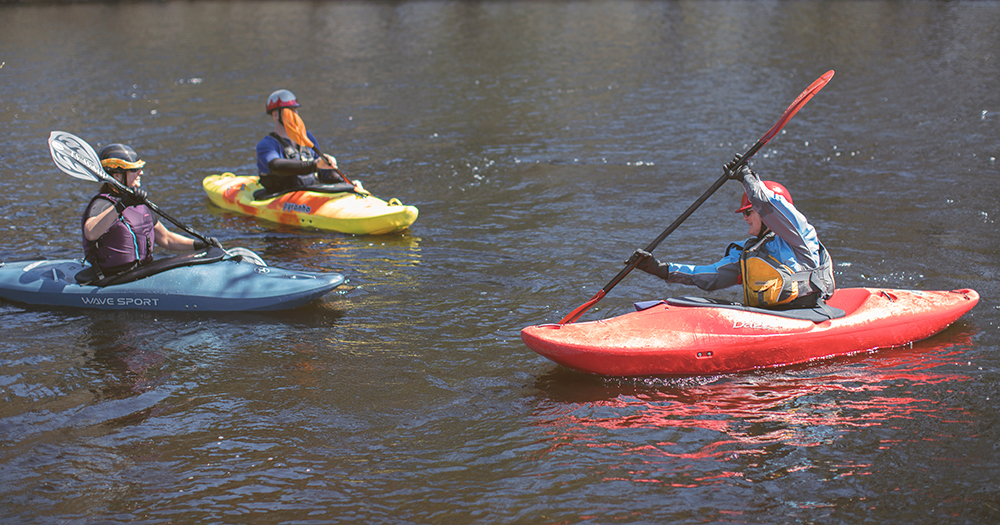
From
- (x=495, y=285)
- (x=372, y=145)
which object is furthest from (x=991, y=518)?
(x=372, y=145)

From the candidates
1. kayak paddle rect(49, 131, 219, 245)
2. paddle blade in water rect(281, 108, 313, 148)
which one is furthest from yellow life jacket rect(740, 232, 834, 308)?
paddle blade in water rect(281, 108, 313, 148)

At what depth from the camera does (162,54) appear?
21.6m

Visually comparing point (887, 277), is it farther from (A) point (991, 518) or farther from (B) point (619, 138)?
(B) point (619, 138)

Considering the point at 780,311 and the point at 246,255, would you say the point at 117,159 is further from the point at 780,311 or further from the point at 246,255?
the point at 780,311

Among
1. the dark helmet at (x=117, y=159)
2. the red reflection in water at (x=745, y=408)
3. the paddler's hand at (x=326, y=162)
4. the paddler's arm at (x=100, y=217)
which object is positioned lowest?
the red reflection in water at (x=745, y=408)

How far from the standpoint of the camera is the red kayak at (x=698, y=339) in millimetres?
4969

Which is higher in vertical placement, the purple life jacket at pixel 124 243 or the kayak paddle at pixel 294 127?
the kayak paddle at pixel 294 127

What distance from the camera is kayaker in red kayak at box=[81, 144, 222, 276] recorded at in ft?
19.4

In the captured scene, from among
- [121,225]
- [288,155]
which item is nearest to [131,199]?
[121,225]

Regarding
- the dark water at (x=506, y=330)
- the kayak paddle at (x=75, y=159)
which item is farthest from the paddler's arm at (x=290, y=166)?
the kayak paddle at (x=75, y=159)

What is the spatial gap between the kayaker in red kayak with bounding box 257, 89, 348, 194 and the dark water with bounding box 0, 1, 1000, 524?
580 millimetres

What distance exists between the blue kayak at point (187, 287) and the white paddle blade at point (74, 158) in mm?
857

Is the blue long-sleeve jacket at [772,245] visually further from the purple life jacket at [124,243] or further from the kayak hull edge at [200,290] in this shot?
the purple life jacket at [124,243]

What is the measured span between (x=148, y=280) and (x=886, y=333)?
5.70m
